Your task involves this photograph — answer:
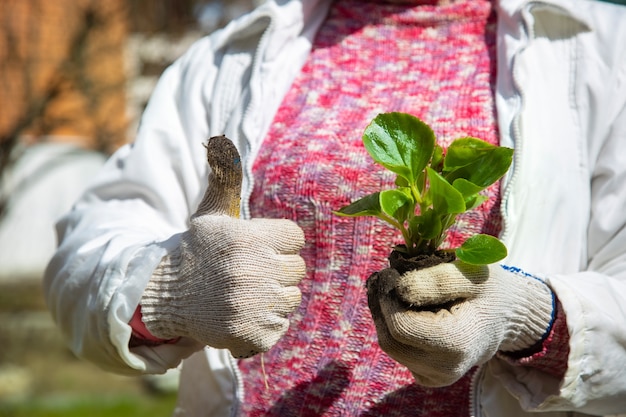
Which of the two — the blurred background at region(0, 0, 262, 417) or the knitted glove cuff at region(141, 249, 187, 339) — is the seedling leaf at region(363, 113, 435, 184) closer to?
the knitted glove cuff at region(141, 249, 187, 339)

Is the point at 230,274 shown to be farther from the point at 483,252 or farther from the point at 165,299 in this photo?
the point at 483,252

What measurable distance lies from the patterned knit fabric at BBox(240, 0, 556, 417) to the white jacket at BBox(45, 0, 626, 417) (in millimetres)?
53

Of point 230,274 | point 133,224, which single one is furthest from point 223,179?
point 133,224

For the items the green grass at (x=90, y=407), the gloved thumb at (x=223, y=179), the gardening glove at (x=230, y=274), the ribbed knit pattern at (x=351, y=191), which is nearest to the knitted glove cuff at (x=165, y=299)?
the gardening glove at (x=230, y=274)

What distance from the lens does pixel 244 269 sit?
1423mm

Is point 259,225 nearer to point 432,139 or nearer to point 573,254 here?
point 432,139

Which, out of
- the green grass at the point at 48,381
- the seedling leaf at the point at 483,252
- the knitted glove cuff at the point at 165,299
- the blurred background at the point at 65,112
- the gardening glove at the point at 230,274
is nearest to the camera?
the seedling leaf at the point at 483,252

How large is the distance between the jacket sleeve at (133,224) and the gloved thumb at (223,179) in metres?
0.14

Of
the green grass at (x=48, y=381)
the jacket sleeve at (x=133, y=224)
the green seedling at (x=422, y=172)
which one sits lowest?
the green grass at (x=48, y=381)

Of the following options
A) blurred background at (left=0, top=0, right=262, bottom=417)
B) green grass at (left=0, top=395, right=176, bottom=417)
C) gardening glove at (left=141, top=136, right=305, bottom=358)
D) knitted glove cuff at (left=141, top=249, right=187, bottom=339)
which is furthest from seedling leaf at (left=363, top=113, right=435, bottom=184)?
green grass at (left=0, top=395, right=176, bottom=417)

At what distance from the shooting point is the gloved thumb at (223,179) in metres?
1.46

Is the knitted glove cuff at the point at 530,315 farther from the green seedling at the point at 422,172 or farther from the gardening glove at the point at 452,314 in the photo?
the green seedling at the point at 422,172

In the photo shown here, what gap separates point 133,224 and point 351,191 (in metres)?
0.46

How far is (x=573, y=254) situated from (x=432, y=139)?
46 centimetres
